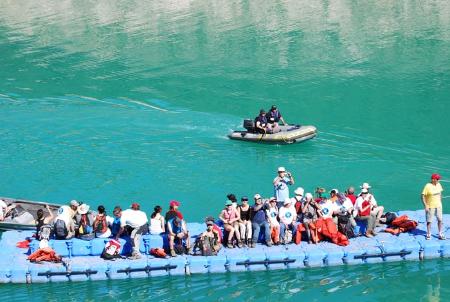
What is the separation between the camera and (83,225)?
27.3 meters

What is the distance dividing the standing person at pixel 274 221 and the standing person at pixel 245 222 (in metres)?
0.62

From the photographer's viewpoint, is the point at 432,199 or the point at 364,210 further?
the point at 364,210

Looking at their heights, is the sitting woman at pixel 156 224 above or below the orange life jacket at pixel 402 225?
above

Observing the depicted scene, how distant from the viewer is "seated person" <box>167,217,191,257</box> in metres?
26.6

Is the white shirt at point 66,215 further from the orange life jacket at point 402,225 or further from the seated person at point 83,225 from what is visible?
the orange life jacket at point 402,225

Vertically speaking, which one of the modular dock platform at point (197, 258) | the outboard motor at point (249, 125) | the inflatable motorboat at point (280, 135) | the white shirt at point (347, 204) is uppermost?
the outboard motor at point (249, 125)

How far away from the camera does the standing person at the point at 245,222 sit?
27.1m

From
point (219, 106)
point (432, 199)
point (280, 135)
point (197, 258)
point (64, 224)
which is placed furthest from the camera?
point (219, 106)

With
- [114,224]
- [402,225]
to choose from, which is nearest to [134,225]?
[114,224]

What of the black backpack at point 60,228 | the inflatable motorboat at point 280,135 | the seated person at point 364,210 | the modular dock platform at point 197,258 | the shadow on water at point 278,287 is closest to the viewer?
the shadow on water at point 278,287

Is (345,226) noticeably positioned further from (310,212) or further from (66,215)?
(66,215)

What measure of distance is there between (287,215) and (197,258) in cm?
302

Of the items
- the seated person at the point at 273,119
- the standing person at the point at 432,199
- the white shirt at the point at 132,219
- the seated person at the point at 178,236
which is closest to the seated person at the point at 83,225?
the white shirt at the point at 132,219

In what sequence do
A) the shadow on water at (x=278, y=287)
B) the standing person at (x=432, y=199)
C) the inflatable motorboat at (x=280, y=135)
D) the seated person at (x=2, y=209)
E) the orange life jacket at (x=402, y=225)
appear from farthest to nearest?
1. the inflatable motorboat at (x=280, y=135)
2. the seated person at (x=2, y=209)
3. the orange life jacket at (x=402, y=225)
4. the standing person at (x=432, y=199)
5. the shadow on water at (x=278, y=287)
